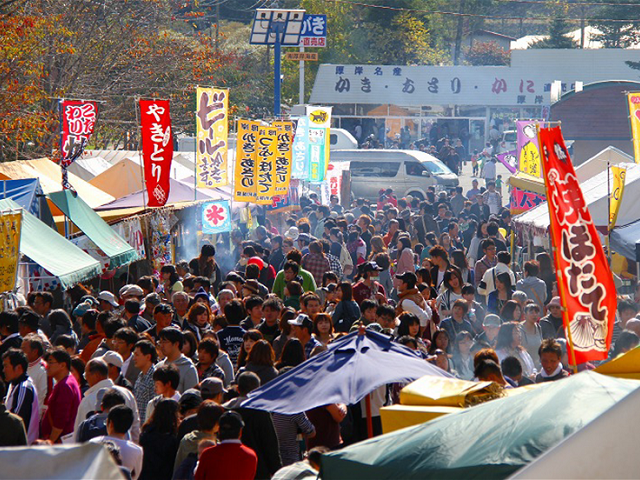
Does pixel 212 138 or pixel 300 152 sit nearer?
pixel 212 138

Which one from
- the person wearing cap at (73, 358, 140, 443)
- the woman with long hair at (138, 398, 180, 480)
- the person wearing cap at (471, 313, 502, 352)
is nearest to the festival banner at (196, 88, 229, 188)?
the person wearing cap at (471, 313, 502, 352)

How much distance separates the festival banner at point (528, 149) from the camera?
18297 millimetres

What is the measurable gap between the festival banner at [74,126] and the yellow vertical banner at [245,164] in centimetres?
374

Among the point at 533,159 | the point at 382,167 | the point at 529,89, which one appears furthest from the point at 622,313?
the point at 529,89

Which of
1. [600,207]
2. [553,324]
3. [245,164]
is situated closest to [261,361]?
[553,324]

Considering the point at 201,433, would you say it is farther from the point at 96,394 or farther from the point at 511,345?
the point at 511,345

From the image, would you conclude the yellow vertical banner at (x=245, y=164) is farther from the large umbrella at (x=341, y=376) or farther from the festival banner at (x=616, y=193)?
the large umbrella at (x=341, y=376)

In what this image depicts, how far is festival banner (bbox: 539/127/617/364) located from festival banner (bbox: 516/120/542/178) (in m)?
11.8

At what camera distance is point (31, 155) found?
20656mm

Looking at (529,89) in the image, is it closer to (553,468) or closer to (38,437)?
(38,437)

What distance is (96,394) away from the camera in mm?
6645

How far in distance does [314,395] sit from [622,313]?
15.2 feet

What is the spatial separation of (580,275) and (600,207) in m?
6.89

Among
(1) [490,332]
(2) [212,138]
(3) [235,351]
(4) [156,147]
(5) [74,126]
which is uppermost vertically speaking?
(5) [74,126]
